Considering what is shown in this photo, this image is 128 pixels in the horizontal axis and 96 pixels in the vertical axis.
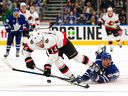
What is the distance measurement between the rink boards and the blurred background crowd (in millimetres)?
437

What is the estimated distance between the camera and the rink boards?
586 inches

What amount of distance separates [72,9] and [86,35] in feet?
5.13

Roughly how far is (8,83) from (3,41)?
7740 millimetres

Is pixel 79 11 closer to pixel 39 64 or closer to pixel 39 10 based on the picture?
pixel 39 10

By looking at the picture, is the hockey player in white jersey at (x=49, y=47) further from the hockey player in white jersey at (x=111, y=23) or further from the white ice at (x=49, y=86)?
the hockey player in white jersey at (x=111, y=23)

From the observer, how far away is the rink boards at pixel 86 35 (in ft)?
48.9

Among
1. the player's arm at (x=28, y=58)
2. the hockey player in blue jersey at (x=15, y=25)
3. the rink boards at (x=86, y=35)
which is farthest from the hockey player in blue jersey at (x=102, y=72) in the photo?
the rink boards at (x=86, y=35)


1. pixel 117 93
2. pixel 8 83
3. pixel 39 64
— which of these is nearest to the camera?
pixel 117 93

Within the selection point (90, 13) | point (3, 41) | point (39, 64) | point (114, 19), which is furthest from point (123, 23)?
point (39, 64)

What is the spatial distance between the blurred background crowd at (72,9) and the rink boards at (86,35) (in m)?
0.44

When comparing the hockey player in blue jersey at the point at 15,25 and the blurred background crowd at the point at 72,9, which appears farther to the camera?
the blurred background crowd at the point at 72,9

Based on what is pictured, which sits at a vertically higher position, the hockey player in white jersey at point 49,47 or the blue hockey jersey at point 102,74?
the hockey player in white jersey at point 49,47

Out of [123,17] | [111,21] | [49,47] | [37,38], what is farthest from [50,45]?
[123,17]

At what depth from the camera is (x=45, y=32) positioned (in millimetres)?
6695
